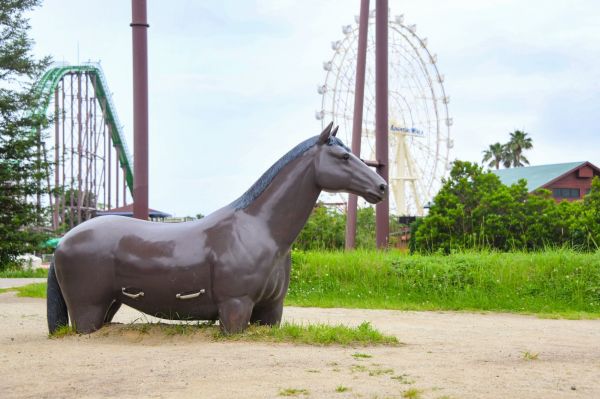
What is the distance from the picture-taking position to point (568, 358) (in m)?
5.61

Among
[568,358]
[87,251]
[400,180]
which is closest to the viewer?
[568,358]

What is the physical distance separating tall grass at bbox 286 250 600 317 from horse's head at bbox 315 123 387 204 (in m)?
4.56

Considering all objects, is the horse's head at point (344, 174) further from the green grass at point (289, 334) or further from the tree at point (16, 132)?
the tree at point (16, 132)

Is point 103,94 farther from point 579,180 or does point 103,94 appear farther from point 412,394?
point 412,394

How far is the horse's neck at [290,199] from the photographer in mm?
6539

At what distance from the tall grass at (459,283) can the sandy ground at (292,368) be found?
3.40 metres

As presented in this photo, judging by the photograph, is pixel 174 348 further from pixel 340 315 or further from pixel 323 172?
pixel 340 315

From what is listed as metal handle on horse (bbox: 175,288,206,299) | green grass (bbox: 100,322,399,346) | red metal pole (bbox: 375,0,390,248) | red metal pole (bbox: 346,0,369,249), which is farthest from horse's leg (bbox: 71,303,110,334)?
red metal pole (bbox: 346,0,369,249)

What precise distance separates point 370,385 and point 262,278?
212 cm

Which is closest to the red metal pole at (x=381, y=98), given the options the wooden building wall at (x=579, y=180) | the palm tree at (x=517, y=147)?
the wooden building wall at (x=579, y=180)

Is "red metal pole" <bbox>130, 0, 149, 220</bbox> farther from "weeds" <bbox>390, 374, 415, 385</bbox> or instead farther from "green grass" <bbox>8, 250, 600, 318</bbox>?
"weeds" <bbox>390, 374, 415, 385</bbox>

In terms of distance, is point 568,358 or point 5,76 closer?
point 568,358

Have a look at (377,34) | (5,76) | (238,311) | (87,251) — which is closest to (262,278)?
(238,311)

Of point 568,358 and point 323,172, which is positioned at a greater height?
point 323,172
